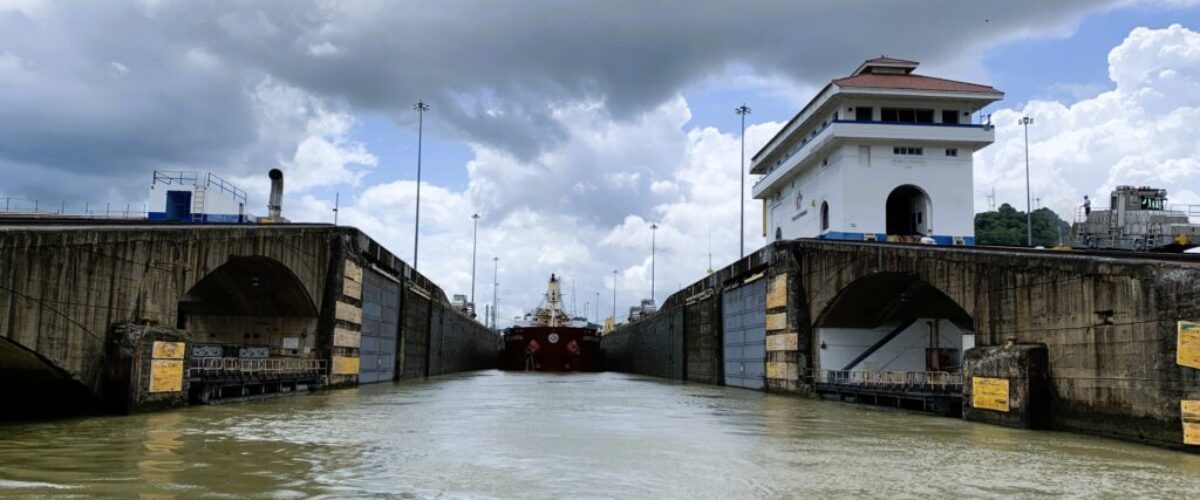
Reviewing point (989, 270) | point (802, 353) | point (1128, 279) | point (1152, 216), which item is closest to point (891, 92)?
point (1152, 216)

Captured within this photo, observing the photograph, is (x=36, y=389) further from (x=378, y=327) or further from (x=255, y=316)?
(x=378, y=327)

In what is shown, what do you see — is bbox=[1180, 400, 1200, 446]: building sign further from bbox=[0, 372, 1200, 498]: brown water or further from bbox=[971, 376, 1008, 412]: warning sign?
bbox=[971, 376, 1008, 412]: warning sign

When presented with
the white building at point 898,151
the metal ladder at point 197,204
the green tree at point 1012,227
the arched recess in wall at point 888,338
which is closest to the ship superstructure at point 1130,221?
the white building at point 898,151

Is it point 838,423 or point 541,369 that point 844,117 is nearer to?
point 838,423

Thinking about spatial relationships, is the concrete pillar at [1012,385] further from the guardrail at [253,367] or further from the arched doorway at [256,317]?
the arched doorway at [256,317]

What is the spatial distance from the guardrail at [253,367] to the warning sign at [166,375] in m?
0.67

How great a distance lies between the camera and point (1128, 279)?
59.6ft

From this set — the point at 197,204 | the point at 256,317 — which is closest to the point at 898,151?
the point at 256,317

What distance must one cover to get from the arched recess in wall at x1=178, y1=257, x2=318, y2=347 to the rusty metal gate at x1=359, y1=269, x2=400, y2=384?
3.90m

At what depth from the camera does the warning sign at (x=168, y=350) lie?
22531 mm

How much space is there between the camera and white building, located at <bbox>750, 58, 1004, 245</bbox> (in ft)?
178

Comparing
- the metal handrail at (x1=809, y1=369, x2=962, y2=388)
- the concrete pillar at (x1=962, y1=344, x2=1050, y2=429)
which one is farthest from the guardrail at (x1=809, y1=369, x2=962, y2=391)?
the concrete pillar at (x1=962, y1=344, x2=1050, y2=429)

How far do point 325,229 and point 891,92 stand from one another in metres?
36.0

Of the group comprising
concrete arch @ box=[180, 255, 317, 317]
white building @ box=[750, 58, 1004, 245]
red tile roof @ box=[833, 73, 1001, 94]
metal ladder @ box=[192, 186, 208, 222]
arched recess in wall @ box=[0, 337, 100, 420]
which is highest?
red tile roof @ box=[833, 73, 1001, 94]
